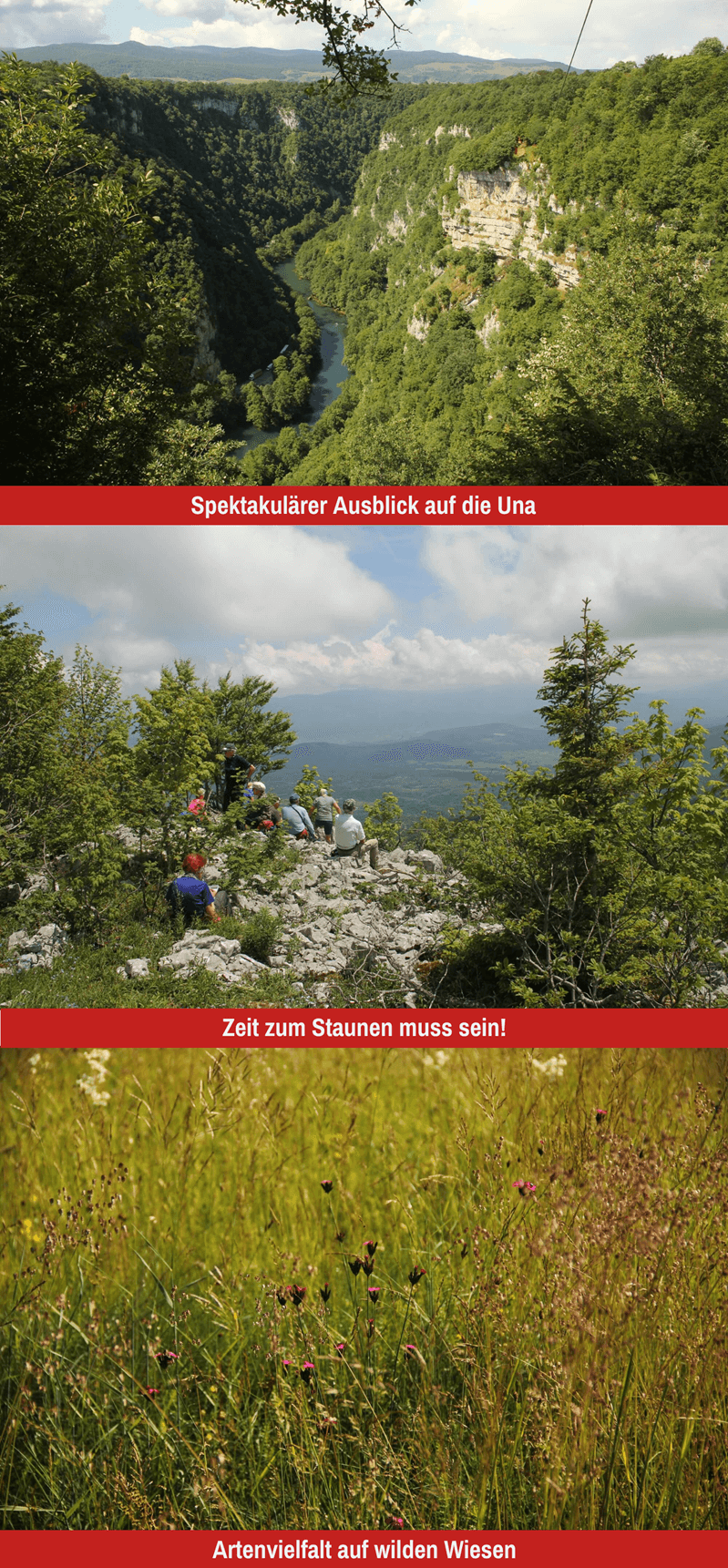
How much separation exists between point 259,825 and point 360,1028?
1552 mm

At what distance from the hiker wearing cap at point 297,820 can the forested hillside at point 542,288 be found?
26.6 ft

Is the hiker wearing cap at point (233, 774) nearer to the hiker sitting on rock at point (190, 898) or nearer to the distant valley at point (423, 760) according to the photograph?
the distant valley at point (423, 760)

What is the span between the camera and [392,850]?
216 inches

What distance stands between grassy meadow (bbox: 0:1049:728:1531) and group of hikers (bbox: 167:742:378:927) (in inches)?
76.3

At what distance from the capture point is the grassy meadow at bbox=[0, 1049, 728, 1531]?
2555 mm

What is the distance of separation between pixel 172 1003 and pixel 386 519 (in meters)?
3.03

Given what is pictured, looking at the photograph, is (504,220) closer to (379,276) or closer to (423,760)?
(379,276)

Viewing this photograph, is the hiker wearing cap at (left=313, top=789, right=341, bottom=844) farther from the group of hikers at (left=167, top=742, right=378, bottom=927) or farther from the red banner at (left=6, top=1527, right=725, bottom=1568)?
the red banner at (left=6, top=1527, right=725, bottom=1568)

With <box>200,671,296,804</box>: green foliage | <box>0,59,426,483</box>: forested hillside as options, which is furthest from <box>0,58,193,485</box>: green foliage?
<box>200,671,296,804</box>: green foliage

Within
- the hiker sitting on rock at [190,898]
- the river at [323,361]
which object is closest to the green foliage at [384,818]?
the hiker sitting on rock at [190,898]

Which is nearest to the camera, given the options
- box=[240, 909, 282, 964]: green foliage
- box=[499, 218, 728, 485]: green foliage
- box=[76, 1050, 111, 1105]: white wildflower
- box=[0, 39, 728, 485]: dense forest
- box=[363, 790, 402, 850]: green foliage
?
box=[76, 1050, 111, 1105]: white wildflower

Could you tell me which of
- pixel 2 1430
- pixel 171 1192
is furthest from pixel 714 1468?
pixel 2 1430

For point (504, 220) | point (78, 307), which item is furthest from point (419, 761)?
point (504, 220)

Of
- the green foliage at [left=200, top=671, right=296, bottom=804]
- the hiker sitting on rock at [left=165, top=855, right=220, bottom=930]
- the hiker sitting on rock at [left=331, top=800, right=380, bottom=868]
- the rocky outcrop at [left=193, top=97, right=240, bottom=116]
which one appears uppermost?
the rocky outcrop at [left=193, top=97, right=240, bottom=116]
